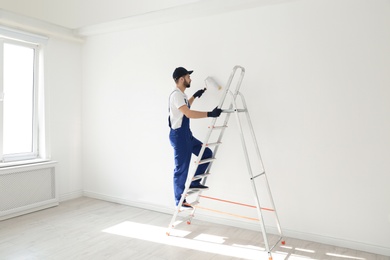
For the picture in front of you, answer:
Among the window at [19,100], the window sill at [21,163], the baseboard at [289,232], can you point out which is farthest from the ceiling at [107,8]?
the baseboard at [289,232]

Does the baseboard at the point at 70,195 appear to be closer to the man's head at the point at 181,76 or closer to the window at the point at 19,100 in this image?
the window at the point at 19,100

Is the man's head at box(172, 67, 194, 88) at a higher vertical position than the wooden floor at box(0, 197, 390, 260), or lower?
higher

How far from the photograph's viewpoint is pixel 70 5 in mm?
3652

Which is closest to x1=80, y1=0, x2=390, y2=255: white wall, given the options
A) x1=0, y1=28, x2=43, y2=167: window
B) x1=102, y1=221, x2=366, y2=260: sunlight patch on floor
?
x1=102, y1=221, x2=366, y2=260: sunlight patch on floor

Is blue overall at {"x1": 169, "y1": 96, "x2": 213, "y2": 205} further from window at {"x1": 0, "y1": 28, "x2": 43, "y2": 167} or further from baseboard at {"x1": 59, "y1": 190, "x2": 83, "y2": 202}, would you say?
window at {"x1": 0, "y1": 28, "x2": 43, "y2": 167}

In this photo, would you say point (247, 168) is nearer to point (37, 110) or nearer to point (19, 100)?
point (37, 110)

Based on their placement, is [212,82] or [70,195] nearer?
[212,82]

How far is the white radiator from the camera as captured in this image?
162 inches

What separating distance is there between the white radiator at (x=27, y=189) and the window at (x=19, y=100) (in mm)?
313

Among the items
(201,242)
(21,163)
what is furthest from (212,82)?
(21,163)

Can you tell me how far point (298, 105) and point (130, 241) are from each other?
2.35 meters

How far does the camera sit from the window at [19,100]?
432 cm

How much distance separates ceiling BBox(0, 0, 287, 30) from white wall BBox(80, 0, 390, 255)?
20cm

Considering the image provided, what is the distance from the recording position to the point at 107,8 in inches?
150
